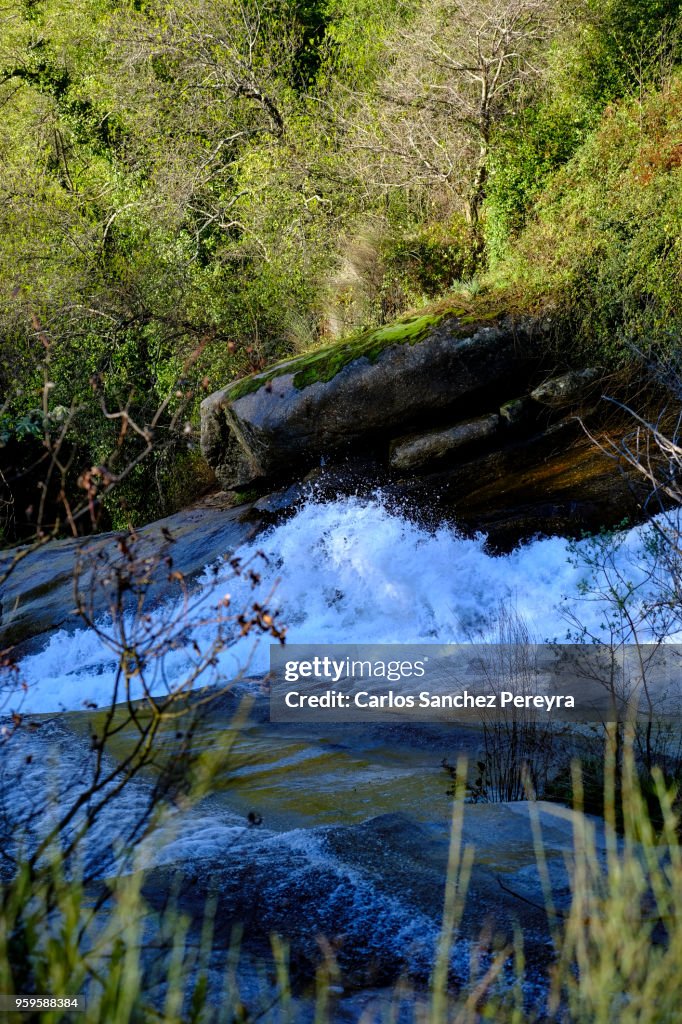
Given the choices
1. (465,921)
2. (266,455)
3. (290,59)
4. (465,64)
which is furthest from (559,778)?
(290,59)

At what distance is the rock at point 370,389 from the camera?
13.0 meters

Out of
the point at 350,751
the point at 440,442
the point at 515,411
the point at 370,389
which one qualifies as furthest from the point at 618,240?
the point at 350,751

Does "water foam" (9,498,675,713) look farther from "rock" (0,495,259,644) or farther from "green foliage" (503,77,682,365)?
"green foliage" (503,77,682,365)

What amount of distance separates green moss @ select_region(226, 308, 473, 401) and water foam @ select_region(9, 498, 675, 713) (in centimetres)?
218

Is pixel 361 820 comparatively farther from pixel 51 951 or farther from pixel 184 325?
pixel 184 325

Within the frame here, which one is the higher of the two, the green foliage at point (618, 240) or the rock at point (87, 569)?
the green foliage at point (618, 240)

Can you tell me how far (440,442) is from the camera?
1280 centimetres

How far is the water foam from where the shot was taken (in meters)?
10.1

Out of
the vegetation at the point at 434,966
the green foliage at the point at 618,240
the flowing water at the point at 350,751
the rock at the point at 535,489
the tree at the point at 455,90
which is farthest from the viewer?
the tree at the point at 455,90

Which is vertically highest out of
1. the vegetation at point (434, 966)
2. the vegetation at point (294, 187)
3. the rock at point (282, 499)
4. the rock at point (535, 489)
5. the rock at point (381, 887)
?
the vegetation at point (294, 187)

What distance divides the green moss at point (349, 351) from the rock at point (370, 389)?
A: 2 cm

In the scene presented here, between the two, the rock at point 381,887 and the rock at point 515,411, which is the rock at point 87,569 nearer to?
the rock at point 515,411

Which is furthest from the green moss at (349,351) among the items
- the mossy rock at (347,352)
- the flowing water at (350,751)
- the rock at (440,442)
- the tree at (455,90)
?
the tree at (455,90)

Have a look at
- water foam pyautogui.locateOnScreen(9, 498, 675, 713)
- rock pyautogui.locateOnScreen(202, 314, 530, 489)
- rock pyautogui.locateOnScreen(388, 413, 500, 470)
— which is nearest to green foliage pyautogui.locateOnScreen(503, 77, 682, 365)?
rock pyautogui.locateOnScreen(202, 314, 530, 489)
